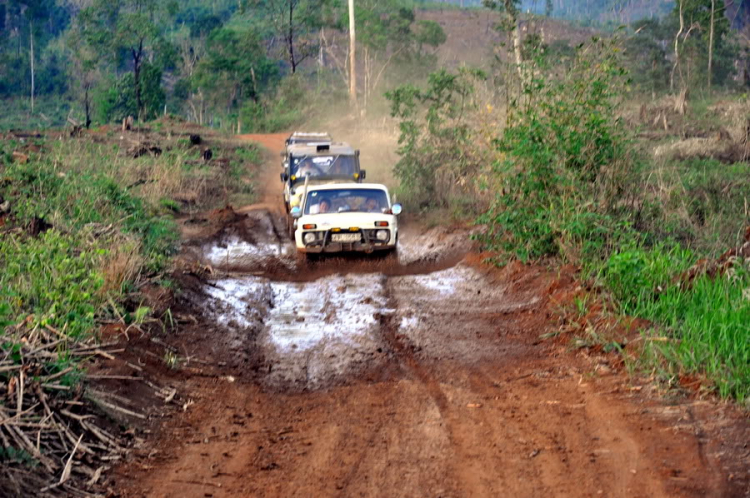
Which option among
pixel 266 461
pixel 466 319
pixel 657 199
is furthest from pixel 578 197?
pixel 266 461

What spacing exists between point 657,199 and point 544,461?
7776 millimetres

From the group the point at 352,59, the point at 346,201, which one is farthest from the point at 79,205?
the point at 352,59

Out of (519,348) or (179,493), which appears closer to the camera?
(179,493)

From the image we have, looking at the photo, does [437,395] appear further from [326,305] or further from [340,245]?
[340,245]

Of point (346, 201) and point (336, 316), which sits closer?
point (336, 316)

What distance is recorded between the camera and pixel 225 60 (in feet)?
171

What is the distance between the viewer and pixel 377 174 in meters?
27.0

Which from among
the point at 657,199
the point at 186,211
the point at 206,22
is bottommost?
the point at 186,211

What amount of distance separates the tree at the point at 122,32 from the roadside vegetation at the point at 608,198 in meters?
33.4

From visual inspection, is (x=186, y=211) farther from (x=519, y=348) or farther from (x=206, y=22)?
(x=206, y=22)

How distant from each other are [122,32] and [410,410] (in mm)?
48289

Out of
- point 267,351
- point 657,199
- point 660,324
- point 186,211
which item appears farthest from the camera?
point 186,211

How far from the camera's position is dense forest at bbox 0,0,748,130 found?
151 ft

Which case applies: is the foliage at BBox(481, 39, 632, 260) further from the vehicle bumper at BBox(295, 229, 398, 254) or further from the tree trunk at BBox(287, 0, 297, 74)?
the tree trunk at BBox(287, 0, 297, 74)
